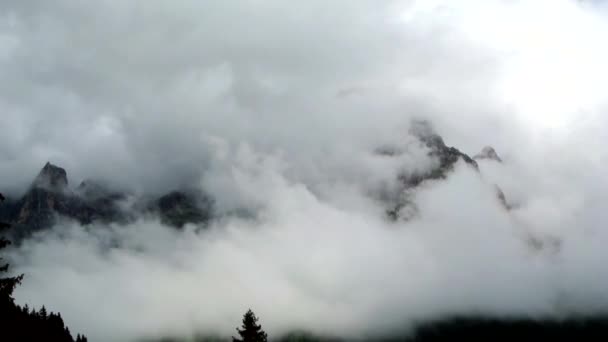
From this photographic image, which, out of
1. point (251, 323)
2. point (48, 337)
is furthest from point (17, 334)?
point (48, 337)

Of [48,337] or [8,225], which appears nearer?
[8,225]

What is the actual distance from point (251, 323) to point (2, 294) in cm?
2820

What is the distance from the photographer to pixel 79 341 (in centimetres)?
11144

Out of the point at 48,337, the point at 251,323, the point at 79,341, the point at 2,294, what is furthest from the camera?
the point at 79,341

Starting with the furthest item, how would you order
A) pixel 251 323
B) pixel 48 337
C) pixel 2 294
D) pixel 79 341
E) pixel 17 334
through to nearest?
pixel 79 341
pixel 48 337
pixel 251 323
pixel 17 334
pixel 2 294

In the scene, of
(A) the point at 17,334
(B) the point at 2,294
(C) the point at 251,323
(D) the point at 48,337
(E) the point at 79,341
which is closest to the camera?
(B) the point at 2,294

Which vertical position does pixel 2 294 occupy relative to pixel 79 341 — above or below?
below

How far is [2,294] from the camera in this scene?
3916 cm

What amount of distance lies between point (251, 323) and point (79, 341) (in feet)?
199

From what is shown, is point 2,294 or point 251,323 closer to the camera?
point 2,294

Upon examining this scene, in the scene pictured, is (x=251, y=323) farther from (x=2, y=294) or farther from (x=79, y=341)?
(x=79, y=341)

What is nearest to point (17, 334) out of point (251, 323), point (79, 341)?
point (251, 323)

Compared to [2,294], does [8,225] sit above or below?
above

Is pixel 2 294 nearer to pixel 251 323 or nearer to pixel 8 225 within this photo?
pixel 8 225
